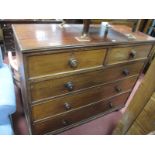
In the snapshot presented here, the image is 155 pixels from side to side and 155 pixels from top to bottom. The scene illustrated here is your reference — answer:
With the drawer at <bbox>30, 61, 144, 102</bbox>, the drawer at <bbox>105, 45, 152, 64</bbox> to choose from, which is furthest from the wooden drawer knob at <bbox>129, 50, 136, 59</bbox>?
the drawer at <bbox>30, 61, 144, 102</bbox>

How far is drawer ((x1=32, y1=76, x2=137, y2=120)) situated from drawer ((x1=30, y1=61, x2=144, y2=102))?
0.08m

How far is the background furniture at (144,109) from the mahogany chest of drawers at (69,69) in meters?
0.40

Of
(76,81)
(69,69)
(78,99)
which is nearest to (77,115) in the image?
(78,99)

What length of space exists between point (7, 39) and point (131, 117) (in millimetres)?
2677

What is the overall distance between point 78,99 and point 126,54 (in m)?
0.59

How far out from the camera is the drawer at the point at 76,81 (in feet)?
3.14

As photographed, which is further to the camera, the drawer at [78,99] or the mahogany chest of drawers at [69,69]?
the drawer at [78,99]

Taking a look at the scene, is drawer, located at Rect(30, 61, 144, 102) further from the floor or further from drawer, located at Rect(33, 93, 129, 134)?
the floor

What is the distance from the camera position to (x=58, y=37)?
0.93 m

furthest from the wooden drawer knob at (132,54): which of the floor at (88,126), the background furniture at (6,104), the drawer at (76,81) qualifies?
the background furniture at (6,104)

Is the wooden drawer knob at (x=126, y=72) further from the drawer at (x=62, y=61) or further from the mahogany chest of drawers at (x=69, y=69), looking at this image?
the drawer at (x=62, y=61)

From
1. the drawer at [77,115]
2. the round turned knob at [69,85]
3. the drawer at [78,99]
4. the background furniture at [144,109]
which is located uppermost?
the background furniture at [144,109]

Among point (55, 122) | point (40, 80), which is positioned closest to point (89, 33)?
point (40, 80)
